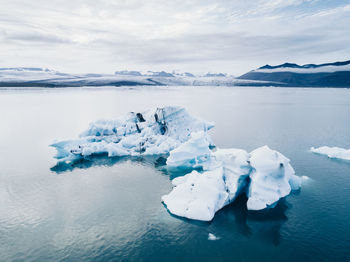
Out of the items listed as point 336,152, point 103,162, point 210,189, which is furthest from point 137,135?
point 336,152

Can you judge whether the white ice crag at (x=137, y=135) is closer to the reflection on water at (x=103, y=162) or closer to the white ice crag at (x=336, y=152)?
the reflection on water at (x=103, y=162)

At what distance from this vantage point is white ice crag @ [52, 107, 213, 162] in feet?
56.5

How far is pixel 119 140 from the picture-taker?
65.9ft

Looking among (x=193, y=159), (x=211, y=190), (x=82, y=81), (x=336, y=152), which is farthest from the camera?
(x=82, y=81)

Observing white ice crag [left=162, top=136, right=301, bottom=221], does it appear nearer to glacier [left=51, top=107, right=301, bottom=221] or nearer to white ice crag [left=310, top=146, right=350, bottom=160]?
glacier [left=51, top=107, right=301, bottom=221]

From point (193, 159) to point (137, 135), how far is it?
659 cm

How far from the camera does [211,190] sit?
999 centimetres

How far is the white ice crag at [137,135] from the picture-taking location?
56.5 ft

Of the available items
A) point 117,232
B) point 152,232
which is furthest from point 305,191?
point 117,232

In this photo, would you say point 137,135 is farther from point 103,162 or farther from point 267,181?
point 267,181

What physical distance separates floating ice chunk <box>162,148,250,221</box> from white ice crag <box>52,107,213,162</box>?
7198mm

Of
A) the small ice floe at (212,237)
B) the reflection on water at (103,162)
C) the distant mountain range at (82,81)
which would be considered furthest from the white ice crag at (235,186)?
the distant mountain range at (82,81)

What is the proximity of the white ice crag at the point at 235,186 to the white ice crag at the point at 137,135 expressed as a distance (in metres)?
7.42

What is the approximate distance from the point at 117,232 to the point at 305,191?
861cm
